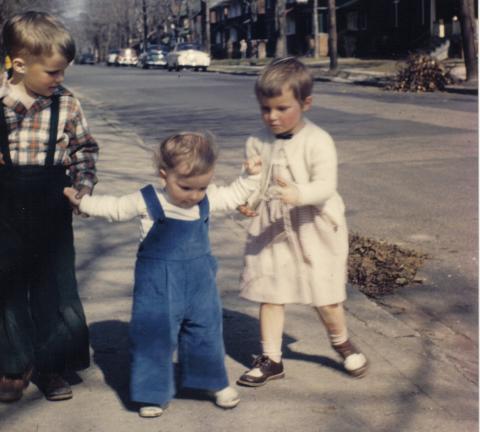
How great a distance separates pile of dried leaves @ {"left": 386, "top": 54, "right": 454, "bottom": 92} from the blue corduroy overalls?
76.2ft

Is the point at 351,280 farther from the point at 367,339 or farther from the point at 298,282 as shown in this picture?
the point at 298,282

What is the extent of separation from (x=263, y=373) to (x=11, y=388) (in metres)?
1.05

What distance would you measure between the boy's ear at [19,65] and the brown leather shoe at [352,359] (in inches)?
69.3

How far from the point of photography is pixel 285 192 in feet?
11.8

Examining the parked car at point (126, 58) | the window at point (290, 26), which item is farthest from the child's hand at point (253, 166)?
the parked car at point (126, 58)

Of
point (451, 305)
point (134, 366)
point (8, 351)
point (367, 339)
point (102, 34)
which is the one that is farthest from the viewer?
point (102, 34)

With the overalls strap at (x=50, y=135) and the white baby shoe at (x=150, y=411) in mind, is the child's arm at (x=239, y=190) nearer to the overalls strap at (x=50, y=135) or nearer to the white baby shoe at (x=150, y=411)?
the overalls strap at (x=50, y=135)

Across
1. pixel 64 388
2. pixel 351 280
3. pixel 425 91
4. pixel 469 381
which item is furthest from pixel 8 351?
pixel 425 91

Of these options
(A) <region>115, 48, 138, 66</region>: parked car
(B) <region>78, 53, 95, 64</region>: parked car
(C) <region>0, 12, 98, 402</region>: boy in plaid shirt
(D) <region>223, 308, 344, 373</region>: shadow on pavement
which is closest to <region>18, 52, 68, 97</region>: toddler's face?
(C) <region>0, 12, 98, 402</region>: boy in plaid shirt

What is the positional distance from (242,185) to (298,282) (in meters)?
0.52

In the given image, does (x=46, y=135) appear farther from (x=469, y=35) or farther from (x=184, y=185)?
(x=469, y=35)

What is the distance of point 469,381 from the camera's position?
3.98 metres

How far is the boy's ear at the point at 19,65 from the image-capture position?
3.62 meters

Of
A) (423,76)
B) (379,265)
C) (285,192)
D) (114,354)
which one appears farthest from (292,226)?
(423,76)
